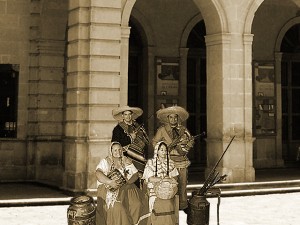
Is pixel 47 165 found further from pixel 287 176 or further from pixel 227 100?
pixel 287 176

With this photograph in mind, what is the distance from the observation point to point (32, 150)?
16.4m

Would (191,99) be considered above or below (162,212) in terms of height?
above

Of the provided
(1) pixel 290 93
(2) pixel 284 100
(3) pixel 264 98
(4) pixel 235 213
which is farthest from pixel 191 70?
(4) pixel 235 213

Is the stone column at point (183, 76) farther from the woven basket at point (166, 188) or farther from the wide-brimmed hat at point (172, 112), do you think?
the woven basket at point (166, 188)

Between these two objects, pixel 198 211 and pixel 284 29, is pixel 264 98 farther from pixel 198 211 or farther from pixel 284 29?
pixel 198 211

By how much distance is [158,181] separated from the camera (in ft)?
22.6

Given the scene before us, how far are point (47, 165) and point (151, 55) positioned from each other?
5.58 meters

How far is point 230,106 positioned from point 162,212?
29.2ft

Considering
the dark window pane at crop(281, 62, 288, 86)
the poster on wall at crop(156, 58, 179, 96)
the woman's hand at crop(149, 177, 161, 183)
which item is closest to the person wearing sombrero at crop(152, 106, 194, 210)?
the woman's hand at crop(149, 177, 161, 183)

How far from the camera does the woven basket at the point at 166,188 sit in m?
6.82

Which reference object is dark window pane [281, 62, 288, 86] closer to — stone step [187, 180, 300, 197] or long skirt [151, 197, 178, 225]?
stone step [187, 180, 300, 197]

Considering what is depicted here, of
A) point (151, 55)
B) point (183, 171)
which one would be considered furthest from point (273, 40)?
point (183, 171)

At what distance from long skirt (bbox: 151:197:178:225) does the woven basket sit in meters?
0.07

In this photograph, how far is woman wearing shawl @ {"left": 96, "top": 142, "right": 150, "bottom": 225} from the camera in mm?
7195
